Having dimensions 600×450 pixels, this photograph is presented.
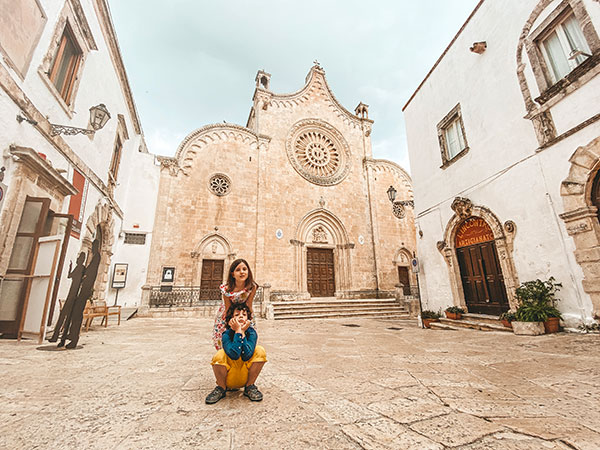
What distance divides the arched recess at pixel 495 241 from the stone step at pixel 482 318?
0.38 metres

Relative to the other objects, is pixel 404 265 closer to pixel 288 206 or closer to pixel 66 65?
pixel 288 206

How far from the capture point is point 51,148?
5414 millimetres

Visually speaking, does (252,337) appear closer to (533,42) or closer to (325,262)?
(533,42)

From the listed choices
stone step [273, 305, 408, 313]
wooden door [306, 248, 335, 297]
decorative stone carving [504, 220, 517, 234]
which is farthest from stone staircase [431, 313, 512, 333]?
wooden door [306, 248, 335, 297]

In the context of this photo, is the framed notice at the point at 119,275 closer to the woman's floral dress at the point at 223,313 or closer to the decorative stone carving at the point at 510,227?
the woman's floral dress at the point at 223,313

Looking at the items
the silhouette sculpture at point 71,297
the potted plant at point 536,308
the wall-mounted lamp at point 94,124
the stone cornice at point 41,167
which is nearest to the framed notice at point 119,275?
the stone cornice at point 41,167

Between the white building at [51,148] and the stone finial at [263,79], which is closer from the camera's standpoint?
the white building at [51,148]

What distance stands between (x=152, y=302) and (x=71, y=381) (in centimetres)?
897

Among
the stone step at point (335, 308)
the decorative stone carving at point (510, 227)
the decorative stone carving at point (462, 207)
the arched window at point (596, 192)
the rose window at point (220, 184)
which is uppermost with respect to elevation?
the rose window at point (220, 184)

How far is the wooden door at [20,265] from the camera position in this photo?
4.54 metres

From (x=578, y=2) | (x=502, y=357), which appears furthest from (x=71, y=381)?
(x=578, y=2)

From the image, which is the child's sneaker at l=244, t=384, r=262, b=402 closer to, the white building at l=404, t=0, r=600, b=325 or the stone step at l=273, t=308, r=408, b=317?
the white building at l=404, t=0, r=600, b=325

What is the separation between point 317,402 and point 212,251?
1103 centimetres

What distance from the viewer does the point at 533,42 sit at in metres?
5.72
